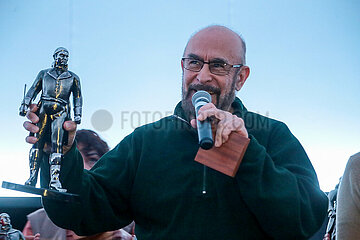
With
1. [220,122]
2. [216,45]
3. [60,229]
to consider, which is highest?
[216,45]

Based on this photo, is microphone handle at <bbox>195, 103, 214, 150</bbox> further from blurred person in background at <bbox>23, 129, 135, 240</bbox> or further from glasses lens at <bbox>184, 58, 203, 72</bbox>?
blurred person in background at <bbox>23, 129, 135, 240</bbox>

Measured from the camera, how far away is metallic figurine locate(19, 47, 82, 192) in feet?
5.29

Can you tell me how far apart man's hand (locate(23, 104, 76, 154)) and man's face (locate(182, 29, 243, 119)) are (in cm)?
58

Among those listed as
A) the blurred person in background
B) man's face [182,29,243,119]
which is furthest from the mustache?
the blurred person in background

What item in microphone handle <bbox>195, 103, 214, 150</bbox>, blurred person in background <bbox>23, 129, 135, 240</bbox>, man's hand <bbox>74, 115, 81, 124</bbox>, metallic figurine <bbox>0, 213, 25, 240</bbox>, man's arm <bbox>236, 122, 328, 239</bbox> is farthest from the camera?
metallic figurine <bbox>0, 213, 25, 240</bbox>

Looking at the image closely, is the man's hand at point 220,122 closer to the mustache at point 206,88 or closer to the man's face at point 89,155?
the mustache at point 206,88

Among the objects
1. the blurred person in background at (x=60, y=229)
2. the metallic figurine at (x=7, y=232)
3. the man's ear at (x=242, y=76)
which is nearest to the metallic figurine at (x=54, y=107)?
the man's ear at (x=242, y=76)

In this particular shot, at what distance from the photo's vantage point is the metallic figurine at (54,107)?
5.29ft

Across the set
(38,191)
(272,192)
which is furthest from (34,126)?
(272,192)

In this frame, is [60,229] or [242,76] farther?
[60,229]

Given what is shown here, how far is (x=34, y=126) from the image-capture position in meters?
1.60

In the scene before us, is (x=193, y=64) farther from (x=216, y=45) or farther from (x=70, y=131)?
(x=70, y=131)

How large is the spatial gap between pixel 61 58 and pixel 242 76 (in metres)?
0.92

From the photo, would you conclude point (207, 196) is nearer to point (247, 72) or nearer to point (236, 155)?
point (236, 155)
